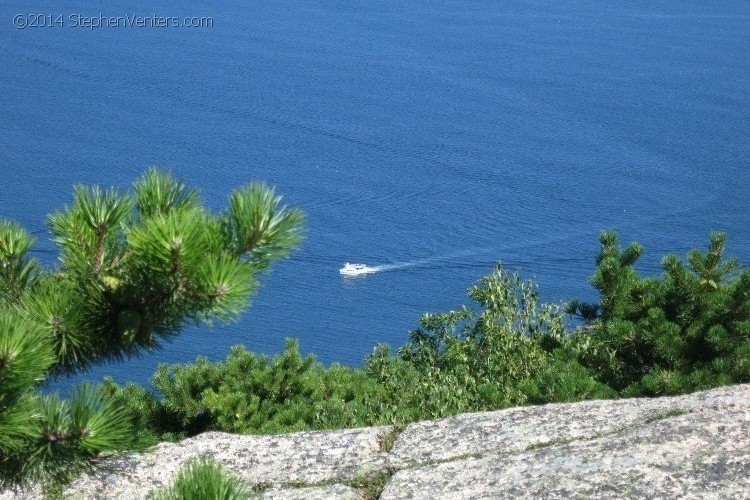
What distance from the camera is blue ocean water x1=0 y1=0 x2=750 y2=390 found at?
91.1ft

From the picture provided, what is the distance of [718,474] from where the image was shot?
99.5 inches

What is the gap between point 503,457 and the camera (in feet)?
9.04

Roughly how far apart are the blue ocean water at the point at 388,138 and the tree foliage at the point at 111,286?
15152 millimetres

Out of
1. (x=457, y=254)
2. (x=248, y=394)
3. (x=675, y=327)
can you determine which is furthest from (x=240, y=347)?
(x=457, y=254)

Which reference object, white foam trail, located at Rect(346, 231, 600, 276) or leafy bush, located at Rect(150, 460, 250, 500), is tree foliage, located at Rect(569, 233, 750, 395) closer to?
leafy bush, located at Rect(150, 460, 250, 500)

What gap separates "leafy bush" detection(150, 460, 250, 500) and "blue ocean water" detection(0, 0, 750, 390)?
15.8 meters

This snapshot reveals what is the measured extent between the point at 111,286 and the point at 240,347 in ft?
21.9

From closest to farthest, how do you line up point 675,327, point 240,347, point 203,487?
point 203,487 → point 675,327 → point 240,347

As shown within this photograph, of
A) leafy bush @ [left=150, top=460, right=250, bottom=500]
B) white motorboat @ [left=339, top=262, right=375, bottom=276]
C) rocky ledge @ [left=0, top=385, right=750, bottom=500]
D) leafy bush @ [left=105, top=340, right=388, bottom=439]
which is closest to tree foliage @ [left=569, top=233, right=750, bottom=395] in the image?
leafy bush @ [left=105, top=340, right=388, bottom=439]

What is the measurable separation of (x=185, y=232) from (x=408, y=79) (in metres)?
45.2

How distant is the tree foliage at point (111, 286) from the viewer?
202cm

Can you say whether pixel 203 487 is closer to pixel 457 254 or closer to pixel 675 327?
pixel 675 327

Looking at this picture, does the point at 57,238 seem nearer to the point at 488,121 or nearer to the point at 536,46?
the point at 488,121

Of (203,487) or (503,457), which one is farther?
(503,457)
